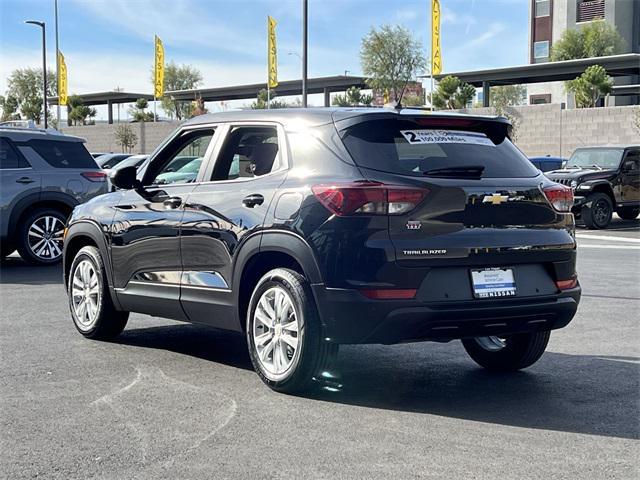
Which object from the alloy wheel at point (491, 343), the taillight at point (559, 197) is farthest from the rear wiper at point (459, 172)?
the alloy wheel at point (491, 343)

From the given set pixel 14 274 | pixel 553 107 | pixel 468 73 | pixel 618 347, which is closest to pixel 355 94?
pixel 468 73

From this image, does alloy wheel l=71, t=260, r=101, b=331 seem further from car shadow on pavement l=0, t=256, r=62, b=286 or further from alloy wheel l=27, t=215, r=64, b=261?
alloy wheel l=27, t=215, r=64, b=261

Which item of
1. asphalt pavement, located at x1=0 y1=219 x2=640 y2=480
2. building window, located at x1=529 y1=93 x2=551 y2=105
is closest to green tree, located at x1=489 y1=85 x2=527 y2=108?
building window, located at x1=529 y1=93 x2=551 y2=105

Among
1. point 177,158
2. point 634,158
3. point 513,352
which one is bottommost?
point 513,352

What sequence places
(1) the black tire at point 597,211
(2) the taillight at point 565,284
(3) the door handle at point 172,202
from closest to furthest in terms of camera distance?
(2) the taillight at point 565,284 < (3) the door handle at point 172,202 < (1) the black tire at point 597,211

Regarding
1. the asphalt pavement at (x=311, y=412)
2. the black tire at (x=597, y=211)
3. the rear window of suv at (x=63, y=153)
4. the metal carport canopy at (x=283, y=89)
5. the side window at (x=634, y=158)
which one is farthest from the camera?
the metal carport canopy at (x=283, y=89)

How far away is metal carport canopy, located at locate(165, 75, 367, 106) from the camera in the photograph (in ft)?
196

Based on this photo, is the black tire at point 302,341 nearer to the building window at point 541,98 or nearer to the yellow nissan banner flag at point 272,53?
the yellow nissan banner flag at point 272,53

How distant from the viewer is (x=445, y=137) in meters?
5.53

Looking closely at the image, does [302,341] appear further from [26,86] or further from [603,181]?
[26,86]

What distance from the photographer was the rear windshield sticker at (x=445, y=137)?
17.8 feet

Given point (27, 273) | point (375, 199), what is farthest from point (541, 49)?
point (375, 199)

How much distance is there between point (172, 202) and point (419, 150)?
198cm

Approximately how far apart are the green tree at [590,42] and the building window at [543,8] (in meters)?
4.88
